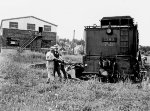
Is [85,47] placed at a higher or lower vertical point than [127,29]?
lower

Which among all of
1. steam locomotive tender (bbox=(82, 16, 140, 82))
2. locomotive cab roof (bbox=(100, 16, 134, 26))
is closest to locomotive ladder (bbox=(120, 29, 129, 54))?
steam locomotive tender (bbox=(82, 16, 140, 82))

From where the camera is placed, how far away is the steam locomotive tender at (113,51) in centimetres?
1371

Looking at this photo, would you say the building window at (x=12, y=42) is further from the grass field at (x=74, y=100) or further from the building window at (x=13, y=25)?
the grass field at (x=74, y=100)

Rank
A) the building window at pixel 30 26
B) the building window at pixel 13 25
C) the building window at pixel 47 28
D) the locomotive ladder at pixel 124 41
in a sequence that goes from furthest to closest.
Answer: the building window at pixel 47 28 < the building window at pixel 30 26 < the building window at pixel 13 25 < the locomotive ladder at pixel 124 41

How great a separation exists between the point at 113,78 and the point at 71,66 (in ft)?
8.72

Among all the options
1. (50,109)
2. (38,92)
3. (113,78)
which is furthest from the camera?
(113,78)

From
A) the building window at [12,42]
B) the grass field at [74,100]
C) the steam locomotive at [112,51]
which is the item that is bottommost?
the grass field at [74,100]

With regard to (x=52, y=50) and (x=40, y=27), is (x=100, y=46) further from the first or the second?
(x=40, y=27)

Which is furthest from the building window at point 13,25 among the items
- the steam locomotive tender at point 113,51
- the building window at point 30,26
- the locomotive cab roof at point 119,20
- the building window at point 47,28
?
the steam locomotive tender at point 113,51

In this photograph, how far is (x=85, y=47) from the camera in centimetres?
1517

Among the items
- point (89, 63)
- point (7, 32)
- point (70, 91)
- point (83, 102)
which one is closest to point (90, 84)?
point (70, 91)

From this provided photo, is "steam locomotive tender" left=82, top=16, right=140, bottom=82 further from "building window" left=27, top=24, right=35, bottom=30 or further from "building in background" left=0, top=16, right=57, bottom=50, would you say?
"building window" left=27, top=24, right=35, bottom=30

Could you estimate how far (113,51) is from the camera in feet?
47.8

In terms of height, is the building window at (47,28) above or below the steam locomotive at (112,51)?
above
